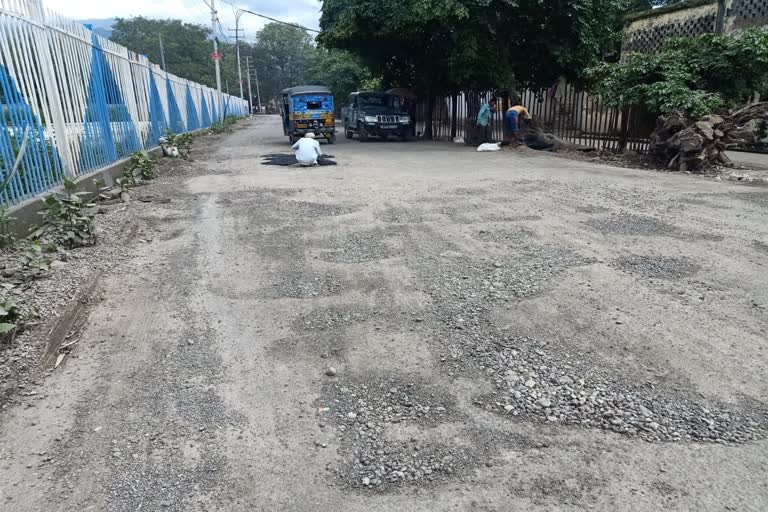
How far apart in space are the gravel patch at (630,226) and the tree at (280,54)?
9080 centimetres

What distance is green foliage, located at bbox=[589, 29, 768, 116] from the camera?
10414 millimetres

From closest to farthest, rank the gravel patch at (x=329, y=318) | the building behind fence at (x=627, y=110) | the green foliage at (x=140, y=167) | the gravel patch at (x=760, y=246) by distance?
the gravel patch at (x=329, y=318) → the gravel patch at (x=760, y=246) → the green foliage at (x=140, y=167) → the building behind fence at (x=627, y=110)

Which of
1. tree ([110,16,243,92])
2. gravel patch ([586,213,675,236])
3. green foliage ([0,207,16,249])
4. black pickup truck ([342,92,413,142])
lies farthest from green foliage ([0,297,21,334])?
tree ([110,16,243,92])

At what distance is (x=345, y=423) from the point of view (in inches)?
100

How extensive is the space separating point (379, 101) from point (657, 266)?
60.6 ft

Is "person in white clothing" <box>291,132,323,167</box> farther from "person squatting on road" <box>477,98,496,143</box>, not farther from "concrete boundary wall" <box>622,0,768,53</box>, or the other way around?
"concrete boundary wall" <box>622,0,768,53</box>

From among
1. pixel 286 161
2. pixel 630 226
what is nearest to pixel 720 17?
pixel 630 226

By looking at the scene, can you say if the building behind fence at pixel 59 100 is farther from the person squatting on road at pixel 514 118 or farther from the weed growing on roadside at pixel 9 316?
the person squatting on road at pixel 514 118

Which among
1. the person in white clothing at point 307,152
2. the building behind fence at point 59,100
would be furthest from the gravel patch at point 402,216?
the person in white clothing at point 307,152

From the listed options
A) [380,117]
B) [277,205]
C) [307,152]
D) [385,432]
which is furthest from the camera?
[380,117]

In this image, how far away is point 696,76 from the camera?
11.1 m

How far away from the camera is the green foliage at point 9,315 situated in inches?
128

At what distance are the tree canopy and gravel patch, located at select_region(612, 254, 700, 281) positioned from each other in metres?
11.2

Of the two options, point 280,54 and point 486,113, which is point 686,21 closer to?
point 486,113
